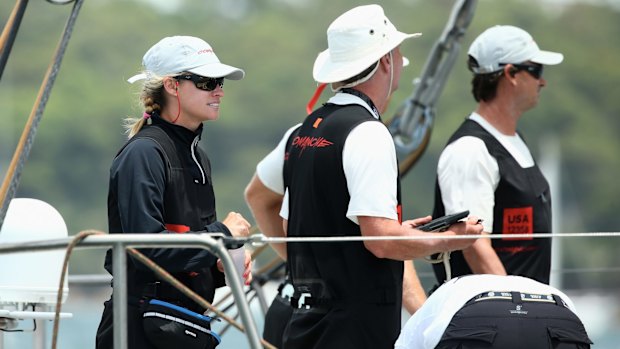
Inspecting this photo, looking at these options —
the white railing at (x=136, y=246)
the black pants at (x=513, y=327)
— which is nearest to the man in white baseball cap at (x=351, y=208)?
the black pants at (x=513, y=327)

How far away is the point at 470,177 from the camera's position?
14.8 ft

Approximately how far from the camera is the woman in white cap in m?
3.60

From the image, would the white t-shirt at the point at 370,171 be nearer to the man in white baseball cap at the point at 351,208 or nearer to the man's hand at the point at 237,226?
the man in white baseball cap at the point at 351,208

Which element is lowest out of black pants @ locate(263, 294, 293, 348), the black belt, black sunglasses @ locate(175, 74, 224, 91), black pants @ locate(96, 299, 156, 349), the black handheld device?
black pants @ locate(263, 294, 293, 348)

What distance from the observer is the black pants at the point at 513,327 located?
127 inches

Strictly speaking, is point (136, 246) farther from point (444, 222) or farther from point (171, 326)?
point (444, 222)

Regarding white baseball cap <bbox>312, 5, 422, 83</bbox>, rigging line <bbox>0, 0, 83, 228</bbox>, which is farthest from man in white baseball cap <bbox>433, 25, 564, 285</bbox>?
rigging line <bbox>0, 0, 83, 228</bbox>

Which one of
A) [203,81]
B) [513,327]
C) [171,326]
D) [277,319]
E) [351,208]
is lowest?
[277,319]

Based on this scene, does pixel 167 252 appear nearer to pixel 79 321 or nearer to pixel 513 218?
pixel 513 218

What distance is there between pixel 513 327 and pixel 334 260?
2.41 feet

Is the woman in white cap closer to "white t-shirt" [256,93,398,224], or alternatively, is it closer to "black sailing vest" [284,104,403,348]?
"black sailing vest" [284,104,403,348]

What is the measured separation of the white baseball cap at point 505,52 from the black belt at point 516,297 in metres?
1.66

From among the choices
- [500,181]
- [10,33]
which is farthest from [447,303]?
[10,33]

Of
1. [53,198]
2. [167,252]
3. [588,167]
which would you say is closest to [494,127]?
[167,252]
